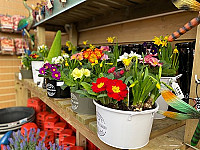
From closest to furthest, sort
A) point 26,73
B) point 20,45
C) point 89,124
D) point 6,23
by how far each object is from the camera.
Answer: point 89,124 < point 26,73 < point 6,23 < point 20,45

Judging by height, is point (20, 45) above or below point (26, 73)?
above

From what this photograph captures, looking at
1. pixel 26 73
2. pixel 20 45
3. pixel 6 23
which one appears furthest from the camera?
pixel 20 45

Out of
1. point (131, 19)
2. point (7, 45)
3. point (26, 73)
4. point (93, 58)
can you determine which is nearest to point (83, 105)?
point (93, 58)

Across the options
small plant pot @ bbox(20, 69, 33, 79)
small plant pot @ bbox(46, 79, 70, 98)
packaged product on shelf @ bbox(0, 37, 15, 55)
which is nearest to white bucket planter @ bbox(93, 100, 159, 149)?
small plant pot @ bbox(46, 79, 70, 98)

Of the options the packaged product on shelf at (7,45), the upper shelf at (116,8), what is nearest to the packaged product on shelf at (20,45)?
the packaged product on shelf at (7,45)

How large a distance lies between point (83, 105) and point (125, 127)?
10.1 inches

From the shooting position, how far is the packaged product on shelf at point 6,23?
1.77 m

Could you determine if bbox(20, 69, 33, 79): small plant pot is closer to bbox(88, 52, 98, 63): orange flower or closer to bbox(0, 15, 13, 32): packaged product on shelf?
bbox(0, 15, 13, 32): packaged product on shelf

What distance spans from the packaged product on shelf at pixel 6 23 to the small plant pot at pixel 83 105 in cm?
167

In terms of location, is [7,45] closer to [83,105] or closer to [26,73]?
[26,73]

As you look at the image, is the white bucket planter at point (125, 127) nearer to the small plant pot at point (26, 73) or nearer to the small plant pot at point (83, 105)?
the small plant pot at point (83, 105)

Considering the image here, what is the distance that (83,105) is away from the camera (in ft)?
2.00

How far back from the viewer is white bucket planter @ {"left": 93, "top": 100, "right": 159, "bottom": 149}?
0.39 m

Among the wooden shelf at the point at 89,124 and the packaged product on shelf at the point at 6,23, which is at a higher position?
the packaged product on shelf at the point at 6,23
